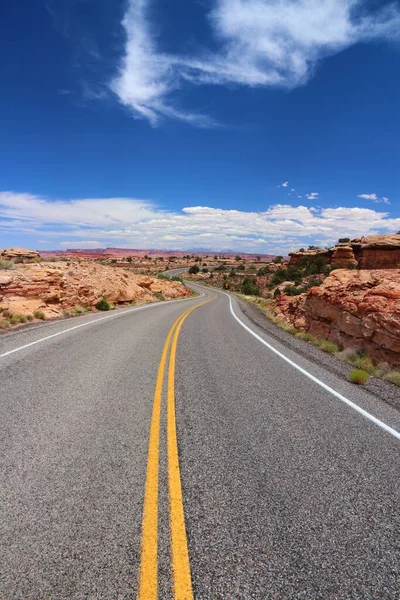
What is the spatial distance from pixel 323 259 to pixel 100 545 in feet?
183

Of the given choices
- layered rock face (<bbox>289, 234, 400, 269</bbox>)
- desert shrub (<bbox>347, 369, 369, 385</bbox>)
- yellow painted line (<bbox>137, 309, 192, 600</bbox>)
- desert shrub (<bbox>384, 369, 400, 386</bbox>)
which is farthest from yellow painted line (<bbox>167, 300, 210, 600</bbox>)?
layered rock face (<bbox>289, 234, 400, 269</bbox>)

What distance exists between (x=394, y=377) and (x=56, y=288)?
18.7 meters

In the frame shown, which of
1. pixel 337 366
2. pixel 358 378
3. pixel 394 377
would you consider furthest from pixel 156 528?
pixel 337 366

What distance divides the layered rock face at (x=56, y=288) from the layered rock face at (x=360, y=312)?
13225 mm

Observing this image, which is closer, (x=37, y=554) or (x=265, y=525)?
(x=37, y=554)

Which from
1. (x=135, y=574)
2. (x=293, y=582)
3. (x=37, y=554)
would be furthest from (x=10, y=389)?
(x=293, y=582)

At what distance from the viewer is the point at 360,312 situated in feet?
35.4

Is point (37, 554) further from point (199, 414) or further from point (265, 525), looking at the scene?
point (199, 414)

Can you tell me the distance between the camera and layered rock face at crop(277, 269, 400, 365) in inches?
365

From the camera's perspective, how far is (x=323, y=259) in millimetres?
54531

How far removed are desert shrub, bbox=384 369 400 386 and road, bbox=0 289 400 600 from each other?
129 cm

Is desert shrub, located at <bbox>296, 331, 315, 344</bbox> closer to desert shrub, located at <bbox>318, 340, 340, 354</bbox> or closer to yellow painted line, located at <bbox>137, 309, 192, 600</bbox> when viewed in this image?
desert shrub, located at <bbox>318, 340, 340, 354</bbox>

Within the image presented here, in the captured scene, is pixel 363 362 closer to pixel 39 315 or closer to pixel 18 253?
pixel 39 315

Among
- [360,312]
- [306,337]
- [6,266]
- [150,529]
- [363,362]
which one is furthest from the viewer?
[6,266]
